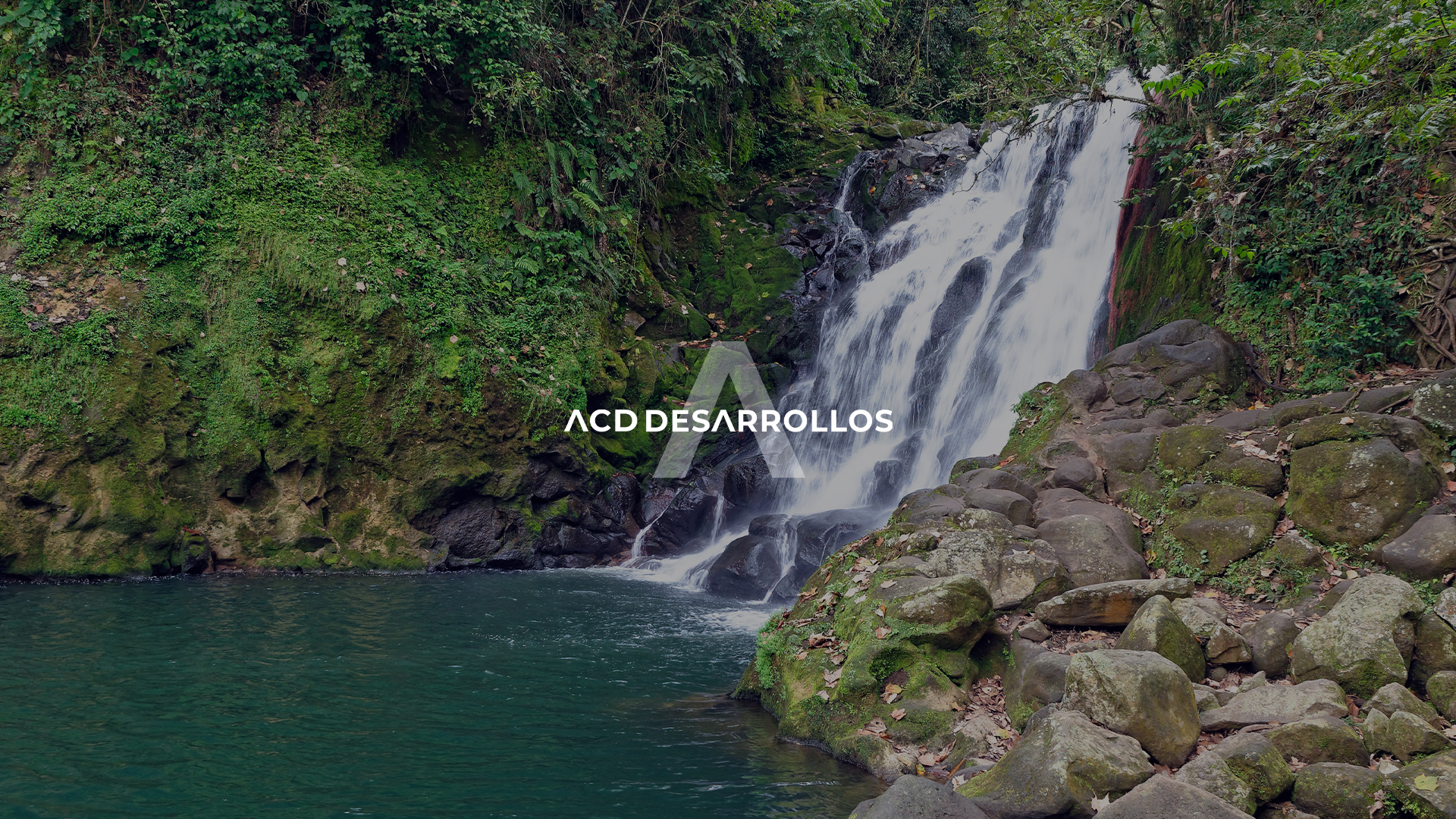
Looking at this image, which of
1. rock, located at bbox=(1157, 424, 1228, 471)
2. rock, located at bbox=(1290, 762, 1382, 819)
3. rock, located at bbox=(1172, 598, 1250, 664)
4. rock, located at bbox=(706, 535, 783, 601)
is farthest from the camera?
rock, located at bbox=(706, 535, 783, 601)

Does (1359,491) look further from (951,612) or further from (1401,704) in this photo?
(951,612)

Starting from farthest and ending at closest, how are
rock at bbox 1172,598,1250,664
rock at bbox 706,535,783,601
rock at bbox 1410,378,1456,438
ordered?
rock at bbox 706,535,783,601 → rock at bbox 1410,378,1456,438 → rock at bbox 1172,598,1250,664

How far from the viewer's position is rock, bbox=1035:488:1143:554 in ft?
23.3

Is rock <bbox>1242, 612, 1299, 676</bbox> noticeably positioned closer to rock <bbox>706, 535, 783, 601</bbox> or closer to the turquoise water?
the turquoise water

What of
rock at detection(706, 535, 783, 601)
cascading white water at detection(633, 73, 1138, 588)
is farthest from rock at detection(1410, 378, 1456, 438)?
rock at detection(706, 535, 783, 601)

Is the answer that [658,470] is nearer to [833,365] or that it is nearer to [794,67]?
[833,365]

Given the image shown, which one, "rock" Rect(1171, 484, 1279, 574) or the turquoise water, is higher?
"rock" Rect(1171, 484, 1279, 574)

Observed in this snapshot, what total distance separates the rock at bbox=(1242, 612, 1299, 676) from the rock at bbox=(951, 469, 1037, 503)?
2568 mm

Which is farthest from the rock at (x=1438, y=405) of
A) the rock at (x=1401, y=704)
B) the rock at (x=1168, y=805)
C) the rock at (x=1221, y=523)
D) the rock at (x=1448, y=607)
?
the rock at (x=1168, y=805)

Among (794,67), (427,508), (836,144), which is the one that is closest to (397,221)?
(427,508)

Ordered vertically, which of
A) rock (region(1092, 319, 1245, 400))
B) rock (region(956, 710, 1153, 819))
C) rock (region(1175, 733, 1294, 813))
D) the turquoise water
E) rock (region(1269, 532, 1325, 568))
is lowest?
the turquoise water

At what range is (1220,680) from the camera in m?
5.41

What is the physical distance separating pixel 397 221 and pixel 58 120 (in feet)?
15.4

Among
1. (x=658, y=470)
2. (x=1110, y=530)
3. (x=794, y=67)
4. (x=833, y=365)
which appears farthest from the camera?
(x=794, y=67)
